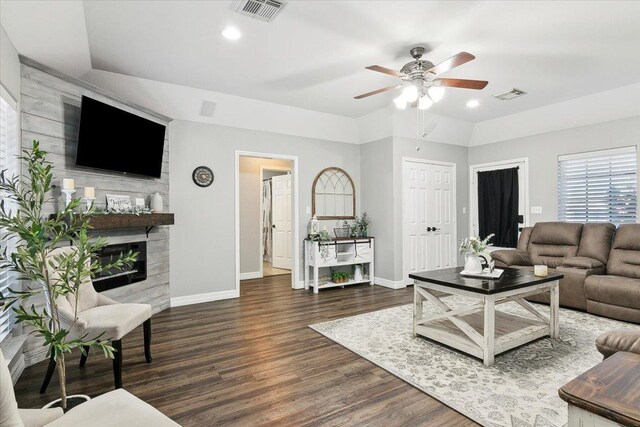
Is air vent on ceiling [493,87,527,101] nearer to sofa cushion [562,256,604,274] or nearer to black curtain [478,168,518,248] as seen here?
black curtain [478,168,518,248]

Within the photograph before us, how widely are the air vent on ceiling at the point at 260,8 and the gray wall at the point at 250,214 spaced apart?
12.9ft

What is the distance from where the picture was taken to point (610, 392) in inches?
50.6

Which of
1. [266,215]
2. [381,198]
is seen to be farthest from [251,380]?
[266,215]

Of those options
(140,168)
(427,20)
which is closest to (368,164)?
(427,20)

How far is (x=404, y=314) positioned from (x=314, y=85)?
312 cm

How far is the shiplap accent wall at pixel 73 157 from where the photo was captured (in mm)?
2873

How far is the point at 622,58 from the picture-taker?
363cm

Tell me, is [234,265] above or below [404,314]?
above

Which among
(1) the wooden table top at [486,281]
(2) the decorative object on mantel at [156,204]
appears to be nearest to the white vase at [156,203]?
(2) the decorative object on mantel at [156,204]

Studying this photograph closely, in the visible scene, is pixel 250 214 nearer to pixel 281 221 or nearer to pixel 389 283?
pixel 281 221

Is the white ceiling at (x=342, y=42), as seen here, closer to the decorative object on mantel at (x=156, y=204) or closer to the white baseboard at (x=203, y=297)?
the decorative object on mantel at (x=156, y=204)

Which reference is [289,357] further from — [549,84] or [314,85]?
[549,84]

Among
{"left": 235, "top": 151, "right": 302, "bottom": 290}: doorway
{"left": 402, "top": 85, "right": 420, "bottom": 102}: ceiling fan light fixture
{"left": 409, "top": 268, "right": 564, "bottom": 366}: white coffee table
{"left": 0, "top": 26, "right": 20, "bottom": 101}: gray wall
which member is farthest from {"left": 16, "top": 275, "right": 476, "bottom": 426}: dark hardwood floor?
{"left": 402, "top": 85, "right": 420, "bottom": 102}: ceiling fan light fixture

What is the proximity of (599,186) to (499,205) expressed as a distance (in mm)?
1480
